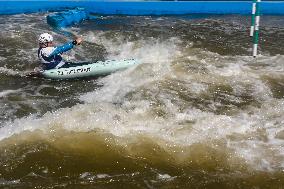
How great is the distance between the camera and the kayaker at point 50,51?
270 inches

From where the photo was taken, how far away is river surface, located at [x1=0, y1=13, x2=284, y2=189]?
4.08 m

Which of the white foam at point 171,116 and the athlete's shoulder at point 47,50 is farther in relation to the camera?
the athlete's shoulder at point 47,50

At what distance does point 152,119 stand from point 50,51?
2707 millimetres

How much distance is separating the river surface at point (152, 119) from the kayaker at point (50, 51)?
0.35 m

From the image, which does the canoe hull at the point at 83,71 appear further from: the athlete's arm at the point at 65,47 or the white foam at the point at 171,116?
the athlete's arm at the point at 65,47

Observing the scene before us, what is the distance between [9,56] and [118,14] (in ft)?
17.7

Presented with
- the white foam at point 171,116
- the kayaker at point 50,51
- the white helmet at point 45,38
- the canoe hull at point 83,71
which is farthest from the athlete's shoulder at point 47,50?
the white foam at point 171,116

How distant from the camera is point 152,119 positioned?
5.35 meters

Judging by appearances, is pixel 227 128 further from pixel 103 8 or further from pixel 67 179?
pixel 103 8

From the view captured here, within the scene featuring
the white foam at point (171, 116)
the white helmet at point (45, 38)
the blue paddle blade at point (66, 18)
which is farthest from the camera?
the blue paddle blade at point (66, 18)

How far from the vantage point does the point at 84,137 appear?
4.88 metres

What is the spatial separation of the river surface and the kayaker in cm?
35

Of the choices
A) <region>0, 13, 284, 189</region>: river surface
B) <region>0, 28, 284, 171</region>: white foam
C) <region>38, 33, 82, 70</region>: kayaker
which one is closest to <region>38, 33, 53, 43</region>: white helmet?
<region>38, 33, 82, 70</region>: kayaker

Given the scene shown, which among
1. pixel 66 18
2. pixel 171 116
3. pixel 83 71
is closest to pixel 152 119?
pixel 171 116
